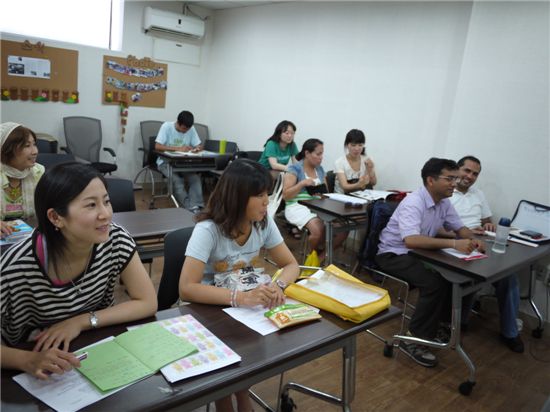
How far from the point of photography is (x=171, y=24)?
6051 millimetres

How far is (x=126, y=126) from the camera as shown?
20.4 feet

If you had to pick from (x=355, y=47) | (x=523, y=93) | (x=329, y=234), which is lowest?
(x=329, y=234)

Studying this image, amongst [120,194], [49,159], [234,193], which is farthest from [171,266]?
[49,159]

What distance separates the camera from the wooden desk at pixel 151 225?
2211 millimetres

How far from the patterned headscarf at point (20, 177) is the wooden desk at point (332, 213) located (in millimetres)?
1897

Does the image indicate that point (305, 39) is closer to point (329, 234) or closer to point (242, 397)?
point (329, 234)

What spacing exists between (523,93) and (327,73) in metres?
2.27

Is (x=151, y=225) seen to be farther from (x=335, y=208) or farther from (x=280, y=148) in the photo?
(x=280, y=148)

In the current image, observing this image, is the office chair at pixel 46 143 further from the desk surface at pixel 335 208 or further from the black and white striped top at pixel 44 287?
the black and white striped top at pixel 44 287

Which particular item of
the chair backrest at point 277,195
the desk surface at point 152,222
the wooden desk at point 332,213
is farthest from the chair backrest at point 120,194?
the wooden desk at point 332,213

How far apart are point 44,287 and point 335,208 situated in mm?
2286

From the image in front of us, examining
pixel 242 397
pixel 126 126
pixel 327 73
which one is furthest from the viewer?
pixel 126 126

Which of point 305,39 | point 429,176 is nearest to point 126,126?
point 305,39

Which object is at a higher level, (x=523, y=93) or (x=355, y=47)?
(x=355, y=47)
